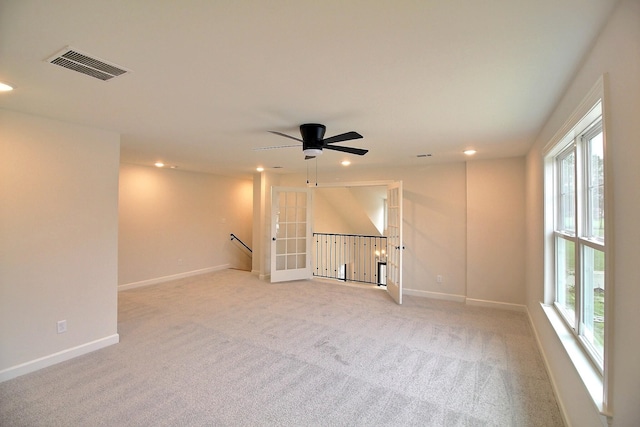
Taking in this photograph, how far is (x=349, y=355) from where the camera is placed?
119 inches

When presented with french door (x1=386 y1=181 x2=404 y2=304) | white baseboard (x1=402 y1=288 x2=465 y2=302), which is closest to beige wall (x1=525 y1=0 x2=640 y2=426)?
french door (x1=386 y1=181 x2=404 y2=304)

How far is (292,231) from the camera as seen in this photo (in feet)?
21.4

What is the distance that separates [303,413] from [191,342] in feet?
5.82

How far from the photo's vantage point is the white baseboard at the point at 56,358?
2.59m

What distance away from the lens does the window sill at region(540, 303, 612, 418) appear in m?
1.47

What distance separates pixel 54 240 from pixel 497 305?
589 centimetres

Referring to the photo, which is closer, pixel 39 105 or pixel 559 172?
pixel 39 105

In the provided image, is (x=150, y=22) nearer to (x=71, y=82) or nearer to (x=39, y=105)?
(x=71, y=82)

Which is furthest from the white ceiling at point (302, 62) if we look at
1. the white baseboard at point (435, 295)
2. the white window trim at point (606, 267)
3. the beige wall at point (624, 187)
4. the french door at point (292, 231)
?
the french door at point (292, 231)

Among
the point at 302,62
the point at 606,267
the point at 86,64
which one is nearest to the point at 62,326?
the point at 86,64

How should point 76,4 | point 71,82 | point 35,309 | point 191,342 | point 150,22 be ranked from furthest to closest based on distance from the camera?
point 191,342, point 35,309, point 71,82, point 150,22, point 76,4

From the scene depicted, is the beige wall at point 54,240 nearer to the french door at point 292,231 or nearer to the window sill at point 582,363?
the french door at point 292,231

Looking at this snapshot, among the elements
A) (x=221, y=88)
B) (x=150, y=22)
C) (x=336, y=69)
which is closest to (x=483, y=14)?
(x=336, y=69)

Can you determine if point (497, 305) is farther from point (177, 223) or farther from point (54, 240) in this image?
point (177, 223)
